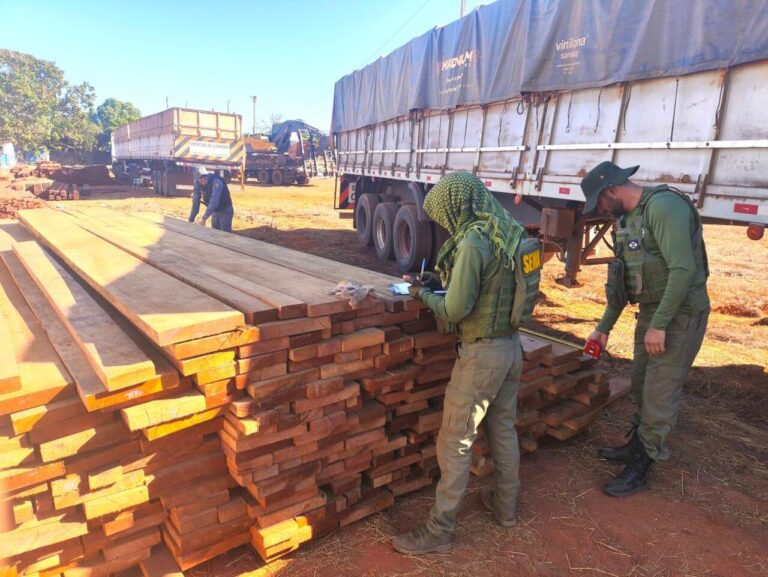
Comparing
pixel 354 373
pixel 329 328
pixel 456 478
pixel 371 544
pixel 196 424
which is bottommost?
pixel 371 544

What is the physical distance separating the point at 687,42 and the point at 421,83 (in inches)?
183

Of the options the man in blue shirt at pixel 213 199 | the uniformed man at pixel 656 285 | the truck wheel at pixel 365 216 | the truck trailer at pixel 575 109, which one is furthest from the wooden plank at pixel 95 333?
the truck wheel at pixel 365 216

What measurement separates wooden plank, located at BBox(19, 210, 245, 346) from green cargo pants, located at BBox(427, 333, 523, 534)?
3.73 feet

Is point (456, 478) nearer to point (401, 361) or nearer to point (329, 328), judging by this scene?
point (401, 361)

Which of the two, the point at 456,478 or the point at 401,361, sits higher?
the point at 401,361

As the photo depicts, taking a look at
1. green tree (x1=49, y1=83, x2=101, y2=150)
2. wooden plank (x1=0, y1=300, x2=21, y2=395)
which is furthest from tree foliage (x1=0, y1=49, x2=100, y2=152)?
wooden plank (x1=0, y1=300, x2=21, y2=395)

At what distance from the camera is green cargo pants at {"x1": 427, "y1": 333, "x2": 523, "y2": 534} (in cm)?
248

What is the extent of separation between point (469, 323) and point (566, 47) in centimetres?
396

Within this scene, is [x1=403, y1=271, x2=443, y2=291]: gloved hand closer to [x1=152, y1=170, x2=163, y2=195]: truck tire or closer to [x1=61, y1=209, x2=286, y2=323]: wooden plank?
[x1=61, y1=209, x2=286, y2=323]: wooden plank

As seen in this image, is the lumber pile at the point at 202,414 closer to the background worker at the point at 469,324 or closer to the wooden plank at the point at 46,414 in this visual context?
the wooden plank at the point at 46,414

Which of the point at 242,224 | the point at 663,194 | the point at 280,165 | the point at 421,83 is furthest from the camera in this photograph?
the point at 280,165

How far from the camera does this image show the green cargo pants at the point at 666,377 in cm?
289

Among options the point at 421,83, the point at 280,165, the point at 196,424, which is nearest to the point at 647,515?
the point at 196,424

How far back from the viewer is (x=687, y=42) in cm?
391
